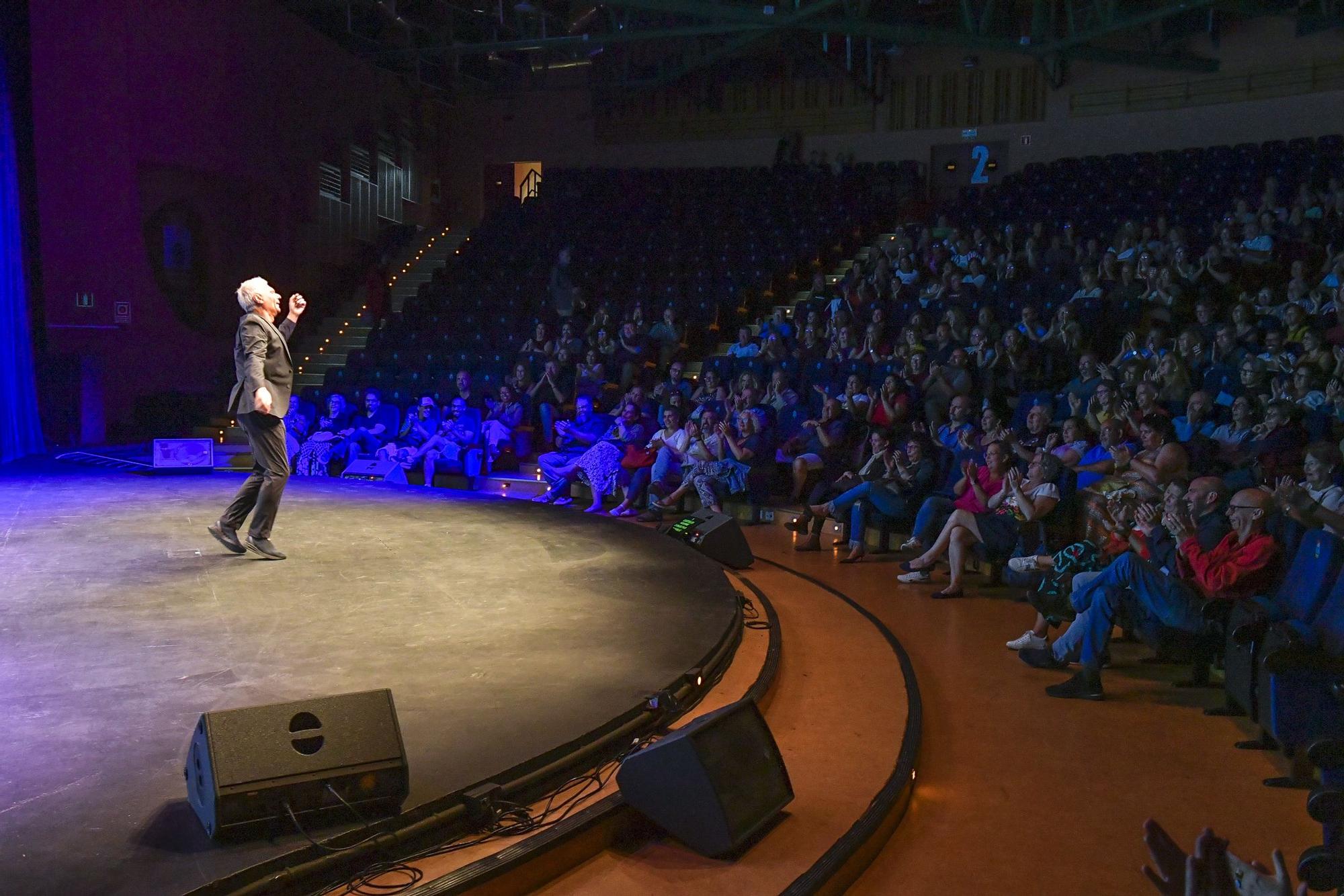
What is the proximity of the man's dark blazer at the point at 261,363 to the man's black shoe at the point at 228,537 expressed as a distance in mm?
556

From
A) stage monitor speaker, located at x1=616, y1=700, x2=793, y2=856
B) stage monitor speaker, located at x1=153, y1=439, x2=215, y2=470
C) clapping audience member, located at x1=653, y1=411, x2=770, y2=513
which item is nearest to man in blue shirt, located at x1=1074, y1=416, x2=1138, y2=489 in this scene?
clapping audience member, located at x1=653, y1=411, x2=770, y2=513

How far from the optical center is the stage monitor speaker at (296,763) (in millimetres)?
2121

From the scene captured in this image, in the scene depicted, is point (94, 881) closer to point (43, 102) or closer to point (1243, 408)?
point (1243, 408)

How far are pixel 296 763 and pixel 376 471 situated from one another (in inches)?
264

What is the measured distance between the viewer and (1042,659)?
414cm

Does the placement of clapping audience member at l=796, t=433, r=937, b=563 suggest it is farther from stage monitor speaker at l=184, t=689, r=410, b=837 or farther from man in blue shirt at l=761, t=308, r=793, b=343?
stage monitor speaker at l=184, t=689, r=410, b=837

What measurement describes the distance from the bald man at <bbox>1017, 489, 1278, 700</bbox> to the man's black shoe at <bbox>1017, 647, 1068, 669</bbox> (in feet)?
0.65

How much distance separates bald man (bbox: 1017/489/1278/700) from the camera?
3664 millimetres

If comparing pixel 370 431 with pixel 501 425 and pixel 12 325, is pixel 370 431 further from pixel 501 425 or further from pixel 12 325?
pixel 12 325

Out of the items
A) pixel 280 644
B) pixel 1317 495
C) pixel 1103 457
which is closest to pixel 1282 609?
pixel 1317 495

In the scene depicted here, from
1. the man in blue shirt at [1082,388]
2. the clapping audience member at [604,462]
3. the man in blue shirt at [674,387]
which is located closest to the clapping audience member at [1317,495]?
the man in blue shirt at [1082,388]

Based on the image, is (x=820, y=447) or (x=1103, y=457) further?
(x=820, y=447)

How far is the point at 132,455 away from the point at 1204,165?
10.8 meters

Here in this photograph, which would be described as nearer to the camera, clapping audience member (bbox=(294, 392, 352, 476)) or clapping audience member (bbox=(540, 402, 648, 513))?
clapping audience member (bbox=(540, 402, 648, 513))
